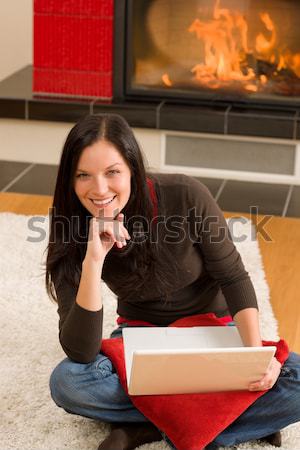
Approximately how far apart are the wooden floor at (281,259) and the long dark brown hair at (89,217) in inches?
26.5

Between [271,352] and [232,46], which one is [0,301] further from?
[232,46]

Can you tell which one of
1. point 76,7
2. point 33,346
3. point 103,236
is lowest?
point 33,346

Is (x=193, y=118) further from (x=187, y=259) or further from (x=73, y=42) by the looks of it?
(x=187, y=259)

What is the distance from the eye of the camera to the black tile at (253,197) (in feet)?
12.8

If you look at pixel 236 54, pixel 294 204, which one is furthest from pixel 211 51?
pixel 294 204

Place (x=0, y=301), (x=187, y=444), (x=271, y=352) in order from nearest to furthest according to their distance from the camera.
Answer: (x=271, y=352), (x=187, y=444), (x=0, y=301)

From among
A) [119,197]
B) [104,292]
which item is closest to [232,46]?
[104,292]

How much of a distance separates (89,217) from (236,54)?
2.25 meters

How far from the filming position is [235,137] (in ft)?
13.7

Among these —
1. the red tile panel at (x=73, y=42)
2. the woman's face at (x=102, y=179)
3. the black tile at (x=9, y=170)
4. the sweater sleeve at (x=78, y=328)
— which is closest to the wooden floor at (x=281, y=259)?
the black tile at (x=9, y=170)

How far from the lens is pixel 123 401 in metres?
2.17

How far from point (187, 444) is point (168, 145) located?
235 centimetres

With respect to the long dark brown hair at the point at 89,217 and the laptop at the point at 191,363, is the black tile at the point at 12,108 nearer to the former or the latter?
the long dark brown hair at the point at 89,217

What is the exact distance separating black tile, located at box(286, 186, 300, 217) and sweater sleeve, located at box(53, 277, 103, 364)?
1858 mm
